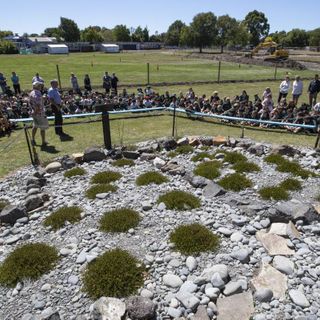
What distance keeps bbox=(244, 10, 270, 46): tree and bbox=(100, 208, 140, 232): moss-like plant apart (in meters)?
117

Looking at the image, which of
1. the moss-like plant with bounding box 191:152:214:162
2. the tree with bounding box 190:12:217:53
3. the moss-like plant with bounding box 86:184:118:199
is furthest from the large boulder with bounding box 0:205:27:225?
the tree with bounding box 190:12:217:53

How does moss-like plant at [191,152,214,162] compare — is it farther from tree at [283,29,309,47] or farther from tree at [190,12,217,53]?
tree at [283,29,309,47]

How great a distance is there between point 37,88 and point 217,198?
250 inches

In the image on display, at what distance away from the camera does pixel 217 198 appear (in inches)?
271

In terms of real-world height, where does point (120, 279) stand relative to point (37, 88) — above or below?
below

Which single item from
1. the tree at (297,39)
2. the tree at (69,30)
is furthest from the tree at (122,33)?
the tree at (297,39)

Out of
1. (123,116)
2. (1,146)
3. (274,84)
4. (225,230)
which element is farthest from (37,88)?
(274,84)

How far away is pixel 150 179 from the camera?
776 cm

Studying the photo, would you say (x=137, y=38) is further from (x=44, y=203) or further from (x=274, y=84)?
(x=44, y=203)

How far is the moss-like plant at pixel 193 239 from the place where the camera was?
17.4ft

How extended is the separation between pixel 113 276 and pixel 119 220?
1.48 metres

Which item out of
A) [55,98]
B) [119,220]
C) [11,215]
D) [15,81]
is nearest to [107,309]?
[119,220]

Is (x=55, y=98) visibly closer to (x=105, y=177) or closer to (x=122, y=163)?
(x=122, y=163)

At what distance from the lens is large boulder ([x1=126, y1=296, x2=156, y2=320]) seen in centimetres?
406
